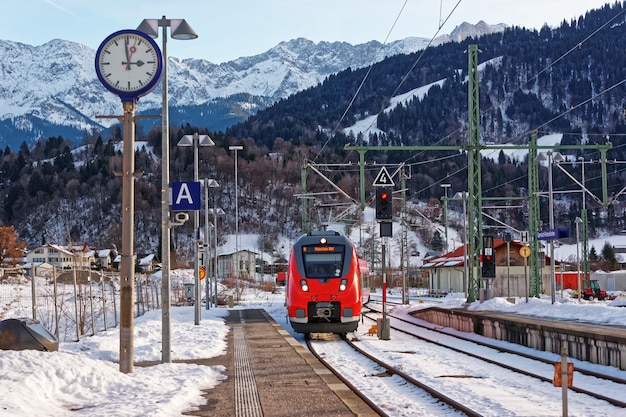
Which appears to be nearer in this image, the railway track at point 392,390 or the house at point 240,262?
the railway track at point 392,390

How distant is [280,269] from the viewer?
136 metres

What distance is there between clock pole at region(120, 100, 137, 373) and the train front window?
1013 centimetres

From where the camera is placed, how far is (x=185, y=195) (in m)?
15.3

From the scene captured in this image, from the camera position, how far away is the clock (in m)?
13.3

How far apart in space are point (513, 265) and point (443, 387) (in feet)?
236

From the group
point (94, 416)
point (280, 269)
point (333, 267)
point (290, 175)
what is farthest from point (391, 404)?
point (290, 175)

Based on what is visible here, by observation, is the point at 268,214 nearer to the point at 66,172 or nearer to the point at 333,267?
the point at 66,172

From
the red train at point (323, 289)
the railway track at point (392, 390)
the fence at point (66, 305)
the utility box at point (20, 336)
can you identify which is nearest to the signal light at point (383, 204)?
the red train at point (323, 289)

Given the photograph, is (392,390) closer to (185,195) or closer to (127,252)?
(127,252)

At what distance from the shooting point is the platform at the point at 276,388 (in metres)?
10.7

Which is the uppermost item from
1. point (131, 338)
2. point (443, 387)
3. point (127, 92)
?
point (127, 92)

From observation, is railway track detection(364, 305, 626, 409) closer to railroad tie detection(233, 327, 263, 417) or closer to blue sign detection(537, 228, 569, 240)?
railroad tie detection(233, 327, 263, 417)

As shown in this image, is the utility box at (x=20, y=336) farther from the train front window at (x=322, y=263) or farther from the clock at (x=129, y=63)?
the train front window at (x=322, y=263)

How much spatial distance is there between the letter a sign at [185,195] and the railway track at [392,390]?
13.6 ft
